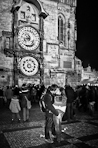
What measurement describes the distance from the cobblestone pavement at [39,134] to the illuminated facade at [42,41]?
10975 millimetres

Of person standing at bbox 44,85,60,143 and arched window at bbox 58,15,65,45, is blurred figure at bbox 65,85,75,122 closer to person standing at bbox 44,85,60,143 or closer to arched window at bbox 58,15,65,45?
person standing at bbox 44,85,60,143

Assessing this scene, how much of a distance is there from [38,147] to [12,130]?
2368 millimetres

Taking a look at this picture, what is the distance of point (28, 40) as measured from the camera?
20.5m

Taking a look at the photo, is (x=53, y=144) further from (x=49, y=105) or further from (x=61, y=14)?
(x=61, y=14)

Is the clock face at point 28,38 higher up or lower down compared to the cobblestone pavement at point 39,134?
higher up

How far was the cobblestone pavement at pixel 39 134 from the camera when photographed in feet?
19.9

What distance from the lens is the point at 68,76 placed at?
22594 millimetres

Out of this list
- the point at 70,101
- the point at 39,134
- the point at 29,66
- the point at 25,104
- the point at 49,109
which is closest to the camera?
the point at 49,109

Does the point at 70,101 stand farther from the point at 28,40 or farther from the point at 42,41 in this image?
the point at 42,41

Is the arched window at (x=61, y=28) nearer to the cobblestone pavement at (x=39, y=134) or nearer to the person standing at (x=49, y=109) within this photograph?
the cobblestone pavement at (x=39, y=134)

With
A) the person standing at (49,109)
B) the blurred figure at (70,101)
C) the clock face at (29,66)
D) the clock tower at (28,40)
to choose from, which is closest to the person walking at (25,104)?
the blurred figure at (70,101)

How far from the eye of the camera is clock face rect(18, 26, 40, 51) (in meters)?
20.1

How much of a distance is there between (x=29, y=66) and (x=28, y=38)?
328cm

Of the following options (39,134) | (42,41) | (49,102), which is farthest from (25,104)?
(42,41)
